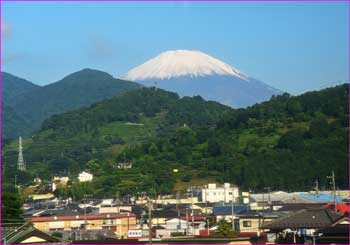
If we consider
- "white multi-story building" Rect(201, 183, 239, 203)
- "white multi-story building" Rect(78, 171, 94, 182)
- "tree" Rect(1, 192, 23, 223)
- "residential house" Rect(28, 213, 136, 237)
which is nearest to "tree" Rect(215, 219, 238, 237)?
"tree" Rect(1, 192, 23, 223)

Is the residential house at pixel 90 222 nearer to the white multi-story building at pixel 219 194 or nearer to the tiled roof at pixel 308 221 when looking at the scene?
the white multi-story building at pixel 219 194

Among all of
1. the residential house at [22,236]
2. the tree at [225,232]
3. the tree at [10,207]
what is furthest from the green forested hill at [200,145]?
the residential house at [22,236]

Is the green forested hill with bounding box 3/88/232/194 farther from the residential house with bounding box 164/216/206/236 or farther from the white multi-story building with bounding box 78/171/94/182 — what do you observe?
the residential house with bounding box 164/216/206/236

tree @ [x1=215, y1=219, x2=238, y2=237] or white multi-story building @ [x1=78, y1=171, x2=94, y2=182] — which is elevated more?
white multi-story building @ [x1=78, y1=171, x2=94, y2=182]

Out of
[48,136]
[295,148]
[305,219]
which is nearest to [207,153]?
[295,148]

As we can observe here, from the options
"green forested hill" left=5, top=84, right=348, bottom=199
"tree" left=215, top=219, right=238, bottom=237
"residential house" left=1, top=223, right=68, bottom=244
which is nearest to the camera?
"residential house" left=1, top=223, right=68, bottom=244

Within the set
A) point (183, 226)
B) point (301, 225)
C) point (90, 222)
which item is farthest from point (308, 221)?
point (90, 222)

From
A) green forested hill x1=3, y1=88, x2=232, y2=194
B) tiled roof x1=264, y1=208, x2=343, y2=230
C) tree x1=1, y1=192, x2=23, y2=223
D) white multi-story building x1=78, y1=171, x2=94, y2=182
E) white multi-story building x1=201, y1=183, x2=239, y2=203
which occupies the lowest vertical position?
A: tiled roof x1=264, y1=208, x2=343, y2=230

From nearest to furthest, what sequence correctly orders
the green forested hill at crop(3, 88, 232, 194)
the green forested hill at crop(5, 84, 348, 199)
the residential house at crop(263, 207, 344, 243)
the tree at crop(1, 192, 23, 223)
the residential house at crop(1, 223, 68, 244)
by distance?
the residential house at crop(263, 207, 344, 243) < the residential house at crop(1, 223, 68, 244) < the tree at crop(1, 192, 23, 223) < the green forested hill at crop(5, 84, 348, 199) < the green forested hill at crop(3, 88, 232, 194)

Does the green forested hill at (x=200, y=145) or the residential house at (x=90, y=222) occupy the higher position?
the green forested hill at (x=200, y=145)
